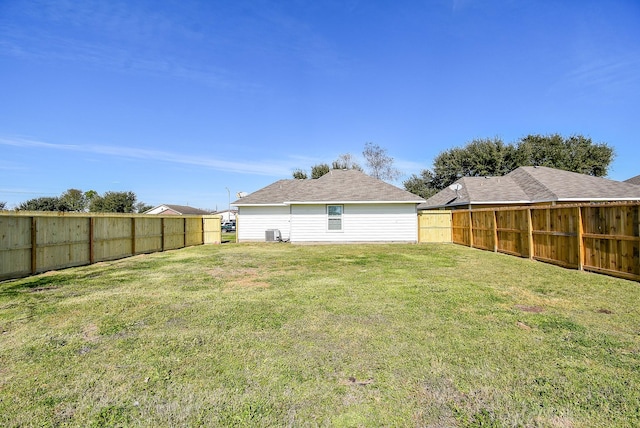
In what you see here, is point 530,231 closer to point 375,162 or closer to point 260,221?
point 260,221

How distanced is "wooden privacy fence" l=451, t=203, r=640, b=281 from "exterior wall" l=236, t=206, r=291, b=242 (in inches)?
463

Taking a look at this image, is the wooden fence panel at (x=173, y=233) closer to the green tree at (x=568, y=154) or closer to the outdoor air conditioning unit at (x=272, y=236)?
the outdoor air conditioning unit at (x=272, y=236)

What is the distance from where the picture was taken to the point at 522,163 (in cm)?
3350

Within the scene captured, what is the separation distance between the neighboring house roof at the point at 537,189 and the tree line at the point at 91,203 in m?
55.6

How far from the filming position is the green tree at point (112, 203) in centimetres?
5594

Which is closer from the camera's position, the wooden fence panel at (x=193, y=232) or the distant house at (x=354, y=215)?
the distant house at (x=354, y=215)

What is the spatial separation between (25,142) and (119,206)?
3312 centimetres

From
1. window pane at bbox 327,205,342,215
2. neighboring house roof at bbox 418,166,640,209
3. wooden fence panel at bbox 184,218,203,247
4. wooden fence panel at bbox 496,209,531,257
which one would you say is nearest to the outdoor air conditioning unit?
window pane at bbox 327,205,342,215

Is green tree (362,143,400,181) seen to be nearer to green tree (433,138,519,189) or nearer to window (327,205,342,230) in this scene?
green tree (433,138,519,189)

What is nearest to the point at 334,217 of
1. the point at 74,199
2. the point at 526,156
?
the point at 526,156

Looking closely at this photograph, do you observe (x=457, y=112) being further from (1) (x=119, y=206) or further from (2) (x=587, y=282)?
(1) (x=119, y=206)

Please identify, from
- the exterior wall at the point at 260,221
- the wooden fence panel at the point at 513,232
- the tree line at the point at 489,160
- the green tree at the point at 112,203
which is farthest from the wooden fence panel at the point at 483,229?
the green tree at the point at 112,203

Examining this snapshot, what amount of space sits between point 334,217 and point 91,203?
198 ft

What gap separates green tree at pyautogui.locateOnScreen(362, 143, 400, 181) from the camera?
38.6 m
